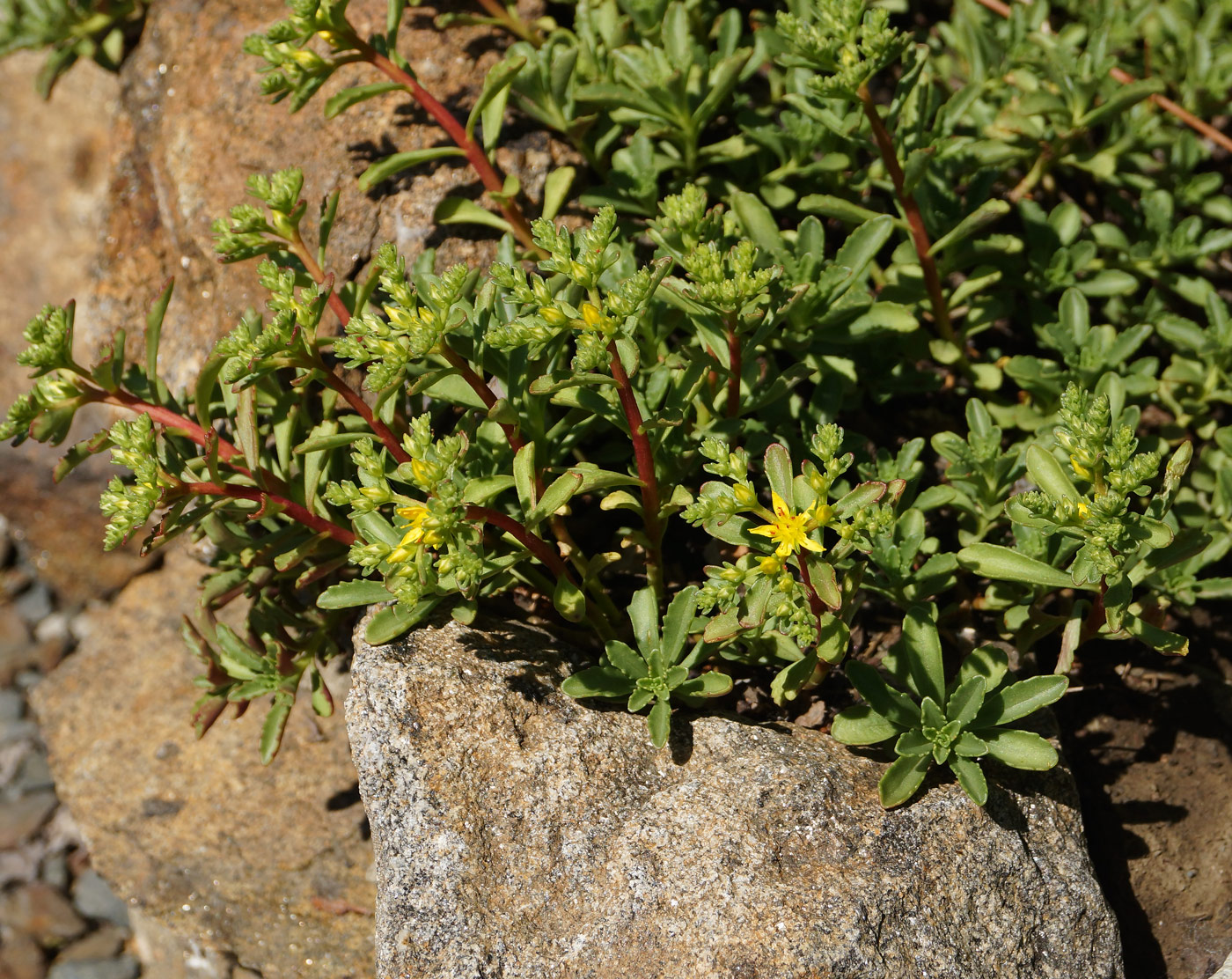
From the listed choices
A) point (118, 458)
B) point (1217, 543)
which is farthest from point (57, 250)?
point (1217, 543)

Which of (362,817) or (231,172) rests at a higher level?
(231,172)

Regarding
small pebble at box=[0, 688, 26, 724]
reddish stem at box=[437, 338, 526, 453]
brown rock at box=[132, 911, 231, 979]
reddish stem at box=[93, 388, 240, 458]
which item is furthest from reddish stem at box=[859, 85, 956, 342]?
small pebble at box=[0, 688, 26, 724]

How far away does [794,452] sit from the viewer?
12.2ft

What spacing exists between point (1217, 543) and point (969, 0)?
93.8 inches

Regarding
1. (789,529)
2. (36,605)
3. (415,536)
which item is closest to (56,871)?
(36,605)

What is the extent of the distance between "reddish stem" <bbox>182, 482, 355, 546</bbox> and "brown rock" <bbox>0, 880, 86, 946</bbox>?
11.6 feet

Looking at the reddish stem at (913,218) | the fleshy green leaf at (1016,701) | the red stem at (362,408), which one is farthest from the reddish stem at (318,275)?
the fleshy green leaf at (1016,701)

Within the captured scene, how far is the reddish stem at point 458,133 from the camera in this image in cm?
385

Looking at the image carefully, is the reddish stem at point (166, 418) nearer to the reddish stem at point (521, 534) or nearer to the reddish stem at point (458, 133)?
the reddish stem at point (521, 534)

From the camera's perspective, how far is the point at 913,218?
3652mm

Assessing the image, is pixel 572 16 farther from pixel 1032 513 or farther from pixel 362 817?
pixel 362 817

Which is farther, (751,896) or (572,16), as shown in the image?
(572,16)

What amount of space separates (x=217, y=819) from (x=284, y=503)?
6.32 ft

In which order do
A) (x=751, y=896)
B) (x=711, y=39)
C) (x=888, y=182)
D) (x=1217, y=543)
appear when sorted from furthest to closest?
(x=711, y=39) → (x=888, y=182) → (x=1217, y=543) → (x=751, y=896)
